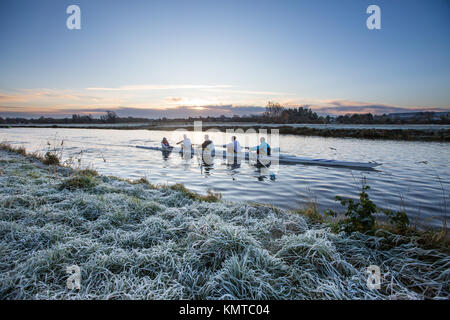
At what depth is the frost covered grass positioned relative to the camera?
289 centimetres

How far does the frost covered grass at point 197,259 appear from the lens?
2.89 m

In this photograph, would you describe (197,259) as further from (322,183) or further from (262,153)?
(262,153)

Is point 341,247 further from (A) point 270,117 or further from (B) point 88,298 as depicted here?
(A) point 270,117

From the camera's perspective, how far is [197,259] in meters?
3.50

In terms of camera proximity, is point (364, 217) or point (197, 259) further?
point (364, 217)

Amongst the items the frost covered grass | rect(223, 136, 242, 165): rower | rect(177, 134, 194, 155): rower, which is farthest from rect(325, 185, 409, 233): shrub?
rect(177, 134, 194, 155): rower

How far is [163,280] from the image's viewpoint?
3086 millimetres
